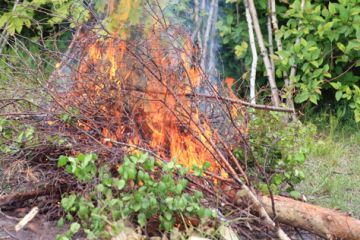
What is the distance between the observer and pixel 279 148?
4160 millimetres

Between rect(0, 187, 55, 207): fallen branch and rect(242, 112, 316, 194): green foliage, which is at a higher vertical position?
rect(242, 112, 316, 194): green foliage

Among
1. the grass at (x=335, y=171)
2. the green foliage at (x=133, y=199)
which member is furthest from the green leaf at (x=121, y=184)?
the grass at (x=335, y=171)

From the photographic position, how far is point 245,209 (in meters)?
3.41

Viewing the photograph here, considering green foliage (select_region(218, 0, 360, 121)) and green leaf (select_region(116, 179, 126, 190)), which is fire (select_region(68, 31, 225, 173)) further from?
green foliage (select_region(218, 0, 360, 121))

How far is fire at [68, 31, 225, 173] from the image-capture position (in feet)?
12.5

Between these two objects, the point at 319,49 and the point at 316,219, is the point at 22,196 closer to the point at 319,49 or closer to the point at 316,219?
the point at 316,219

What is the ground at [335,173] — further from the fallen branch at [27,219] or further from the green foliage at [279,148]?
the fallen branch at [27,219]

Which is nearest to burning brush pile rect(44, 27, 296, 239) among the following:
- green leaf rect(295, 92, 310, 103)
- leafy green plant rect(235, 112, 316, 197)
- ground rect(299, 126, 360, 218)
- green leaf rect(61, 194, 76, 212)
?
leafy green plant rect(235, 112, 316, 197)

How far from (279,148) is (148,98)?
3.16 feet

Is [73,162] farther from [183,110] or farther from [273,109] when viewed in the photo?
[273,109]

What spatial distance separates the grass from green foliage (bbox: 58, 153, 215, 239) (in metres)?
1.28

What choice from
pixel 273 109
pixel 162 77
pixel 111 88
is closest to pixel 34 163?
pixel 111 88

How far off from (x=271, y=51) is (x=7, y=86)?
2.95m

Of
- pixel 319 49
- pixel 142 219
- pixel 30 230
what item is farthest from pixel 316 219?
pixel 319 49
